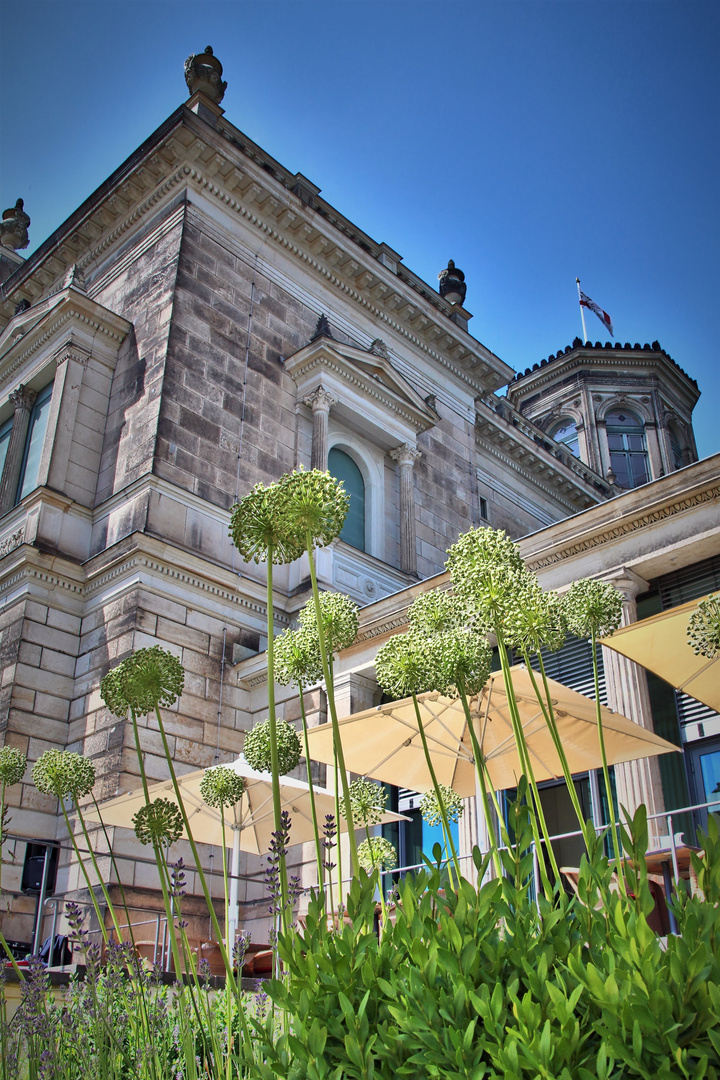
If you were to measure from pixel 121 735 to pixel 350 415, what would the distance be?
29.7 ft

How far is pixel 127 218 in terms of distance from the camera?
2039cm

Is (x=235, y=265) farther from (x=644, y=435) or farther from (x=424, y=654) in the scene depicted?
(x=644, y=435)

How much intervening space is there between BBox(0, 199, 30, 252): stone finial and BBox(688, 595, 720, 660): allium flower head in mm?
25856

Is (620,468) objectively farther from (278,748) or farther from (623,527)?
(278,748)

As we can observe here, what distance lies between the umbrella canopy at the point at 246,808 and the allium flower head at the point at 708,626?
580 cm

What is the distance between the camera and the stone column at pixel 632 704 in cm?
1066

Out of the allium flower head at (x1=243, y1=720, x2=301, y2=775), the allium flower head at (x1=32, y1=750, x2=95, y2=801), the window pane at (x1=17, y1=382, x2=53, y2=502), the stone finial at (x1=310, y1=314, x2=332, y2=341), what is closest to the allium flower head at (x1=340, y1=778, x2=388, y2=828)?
the allium flower head at (x1=243, y1=720, x2=301, y2=775)

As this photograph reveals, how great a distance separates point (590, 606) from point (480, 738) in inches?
152

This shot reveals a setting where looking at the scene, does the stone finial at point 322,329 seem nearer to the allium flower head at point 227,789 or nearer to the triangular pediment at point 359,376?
the triangular pediment at point 359,376

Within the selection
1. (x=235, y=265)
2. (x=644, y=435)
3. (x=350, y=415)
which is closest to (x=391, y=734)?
(x=350, y=415)

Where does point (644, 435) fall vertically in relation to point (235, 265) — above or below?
above

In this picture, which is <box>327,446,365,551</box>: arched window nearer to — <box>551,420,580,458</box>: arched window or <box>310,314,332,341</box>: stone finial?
<box>310,314,332,341</box>: stone finial

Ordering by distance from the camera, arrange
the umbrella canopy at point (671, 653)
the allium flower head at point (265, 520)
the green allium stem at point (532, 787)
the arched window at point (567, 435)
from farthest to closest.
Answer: the arched window at point (567, 435) < the umbrella canopy at point (671, 653) < the allium flower head at point (265, 520) < the green allium stem at point (532, 787)

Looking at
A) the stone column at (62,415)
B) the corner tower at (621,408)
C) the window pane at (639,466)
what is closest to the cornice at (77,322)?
the stone column at (62,415)
